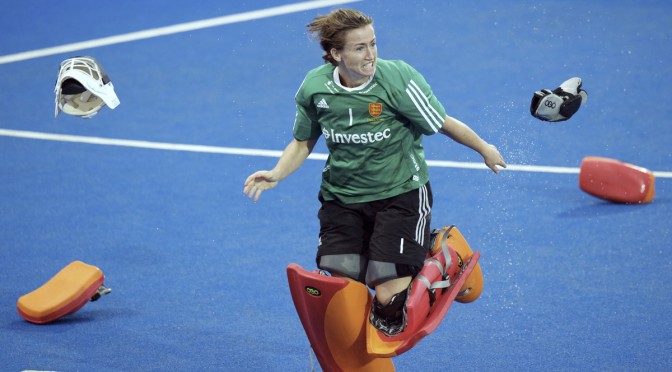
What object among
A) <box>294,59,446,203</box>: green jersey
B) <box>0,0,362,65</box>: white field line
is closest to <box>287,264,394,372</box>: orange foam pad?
<box>294,59,446,203</box>: green jersey

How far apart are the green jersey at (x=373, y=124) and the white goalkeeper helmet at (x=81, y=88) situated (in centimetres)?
109

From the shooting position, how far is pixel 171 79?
11492 millimetres

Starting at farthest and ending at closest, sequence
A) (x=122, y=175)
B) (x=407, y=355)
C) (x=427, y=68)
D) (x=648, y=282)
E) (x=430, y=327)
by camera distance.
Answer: (x=427, y=68), (x=122, y=175), (x=648, y=282), (x=407, y=355), (x=430, y=327)

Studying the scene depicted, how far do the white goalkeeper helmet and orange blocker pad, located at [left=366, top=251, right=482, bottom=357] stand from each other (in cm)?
176

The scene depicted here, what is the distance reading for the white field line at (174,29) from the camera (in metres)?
12.4

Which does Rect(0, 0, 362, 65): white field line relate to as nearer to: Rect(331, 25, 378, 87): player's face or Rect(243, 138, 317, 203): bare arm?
Rect(243, 138, 317, 203): bare arm

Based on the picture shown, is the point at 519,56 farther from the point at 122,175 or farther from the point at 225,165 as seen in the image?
the point at 122,175

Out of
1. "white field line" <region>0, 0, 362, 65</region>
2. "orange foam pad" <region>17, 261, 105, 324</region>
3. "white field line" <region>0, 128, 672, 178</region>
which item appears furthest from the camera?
"white field line" <region>0, 0, 362, 65</region>

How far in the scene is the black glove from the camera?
5.87m

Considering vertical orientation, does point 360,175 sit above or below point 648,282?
above

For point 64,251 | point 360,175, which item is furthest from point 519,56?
point 360,175

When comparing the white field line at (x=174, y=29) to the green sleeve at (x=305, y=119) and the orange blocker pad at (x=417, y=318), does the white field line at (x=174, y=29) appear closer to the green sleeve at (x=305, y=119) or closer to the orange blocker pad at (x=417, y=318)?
the green sleeve at (x=305, y=119)

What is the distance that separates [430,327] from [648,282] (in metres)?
2.29

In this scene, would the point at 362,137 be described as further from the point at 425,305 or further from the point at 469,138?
the point at 425,305
